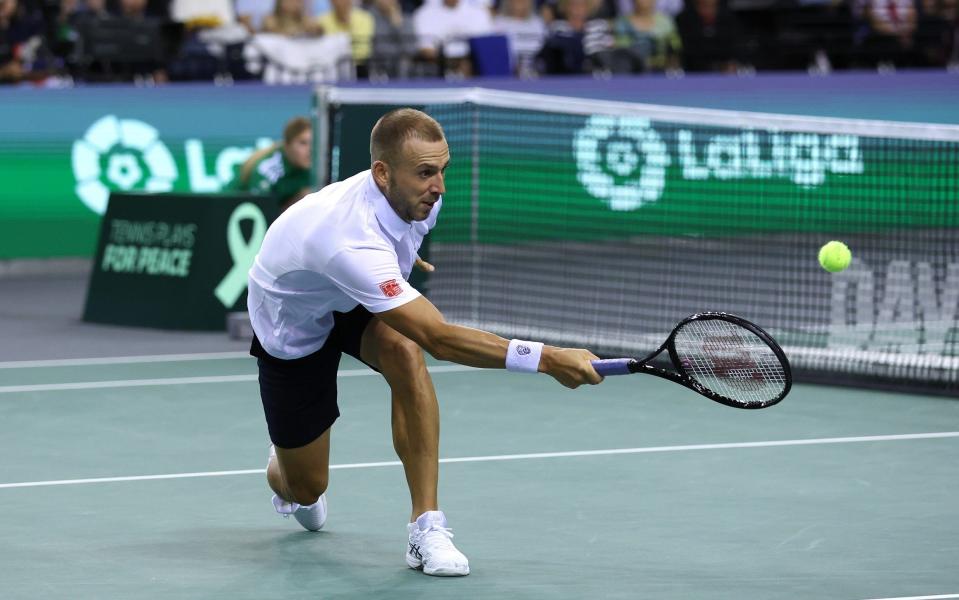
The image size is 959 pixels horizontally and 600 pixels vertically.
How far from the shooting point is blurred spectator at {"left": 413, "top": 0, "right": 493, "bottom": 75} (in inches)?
690

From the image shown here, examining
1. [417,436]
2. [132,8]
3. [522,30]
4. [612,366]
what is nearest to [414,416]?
[417,436]

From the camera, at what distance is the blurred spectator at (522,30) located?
1786 centimetres

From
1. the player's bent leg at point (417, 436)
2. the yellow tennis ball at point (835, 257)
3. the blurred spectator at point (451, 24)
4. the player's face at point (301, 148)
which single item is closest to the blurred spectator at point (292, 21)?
the blurred spectator at point (451, 24)

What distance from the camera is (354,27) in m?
17.3

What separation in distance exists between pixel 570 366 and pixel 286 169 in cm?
749

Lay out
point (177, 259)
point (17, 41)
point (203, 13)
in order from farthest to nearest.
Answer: point (203, 13), point (17, 41), point (177, 259)

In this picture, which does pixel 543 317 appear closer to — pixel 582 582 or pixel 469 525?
pixel 469 525

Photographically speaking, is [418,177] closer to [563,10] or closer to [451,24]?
[451,24]

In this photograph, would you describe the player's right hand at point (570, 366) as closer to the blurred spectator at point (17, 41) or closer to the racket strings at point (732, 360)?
the racket strings at point (732, 360)

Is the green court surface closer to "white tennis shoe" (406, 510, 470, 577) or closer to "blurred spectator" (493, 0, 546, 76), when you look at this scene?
"white tennis shoe" (406, 510, 470, 577)

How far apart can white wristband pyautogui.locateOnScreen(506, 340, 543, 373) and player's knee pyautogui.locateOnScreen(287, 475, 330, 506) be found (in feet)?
4.16

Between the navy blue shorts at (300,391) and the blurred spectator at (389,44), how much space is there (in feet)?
35.5

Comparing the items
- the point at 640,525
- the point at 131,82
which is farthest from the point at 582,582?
the point at 131,82

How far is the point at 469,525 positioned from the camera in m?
6.90
